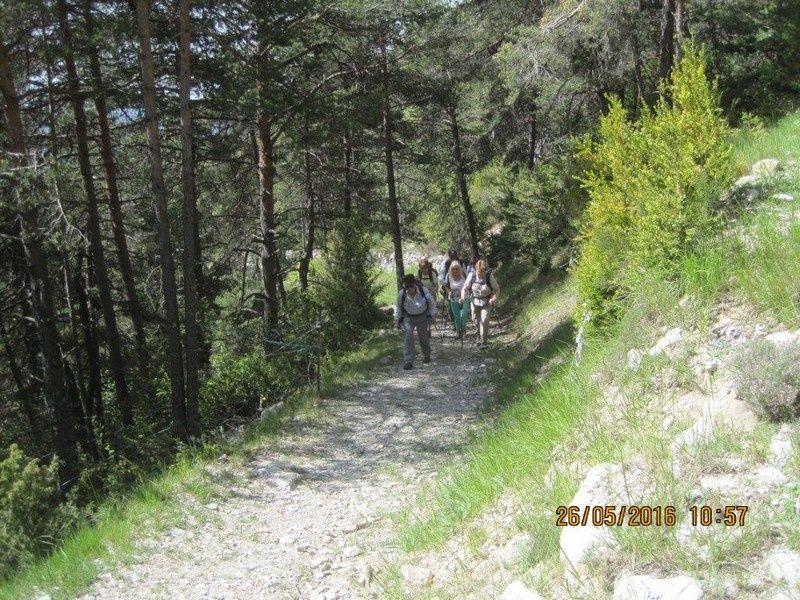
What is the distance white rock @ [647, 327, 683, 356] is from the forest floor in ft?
8.49

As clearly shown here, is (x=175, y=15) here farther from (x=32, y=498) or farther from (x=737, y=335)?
(x=737, y=335)

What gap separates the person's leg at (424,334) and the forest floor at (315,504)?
1.23 metres

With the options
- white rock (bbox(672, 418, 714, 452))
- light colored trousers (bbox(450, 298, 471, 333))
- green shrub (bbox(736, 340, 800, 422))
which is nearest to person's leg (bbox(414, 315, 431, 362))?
light colored trousers (bbox(450, 298, 471, 333))

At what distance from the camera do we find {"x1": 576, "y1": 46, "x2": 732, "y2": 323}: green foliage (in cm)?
591

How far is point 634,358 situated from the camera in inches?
209

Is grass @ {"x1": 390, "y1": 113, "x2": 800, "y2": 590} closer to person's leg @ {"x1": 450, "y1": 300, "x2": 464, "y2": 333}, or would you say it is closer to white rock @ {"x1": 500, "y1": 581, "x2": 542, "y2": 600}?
white rock @ {"x1": 500, "y1": 581, "x2": 542, "y2": 600}

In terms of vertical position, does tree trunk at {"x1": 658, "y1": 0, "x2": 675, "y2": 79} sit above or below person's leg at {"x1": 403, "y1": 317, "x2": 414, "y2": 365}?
above

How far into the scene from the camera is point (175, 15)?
1080 cm

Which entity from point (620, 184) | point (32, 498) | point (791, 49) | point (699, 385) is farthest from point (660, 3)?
point (32, 498)

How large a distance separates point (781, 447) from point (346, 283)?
13.0 metres

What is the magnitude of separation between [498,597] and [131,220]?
51.7ft

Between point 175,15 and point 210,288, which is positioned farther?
point 210,288

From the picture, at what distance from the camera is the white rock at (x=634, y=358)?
5188 mm
